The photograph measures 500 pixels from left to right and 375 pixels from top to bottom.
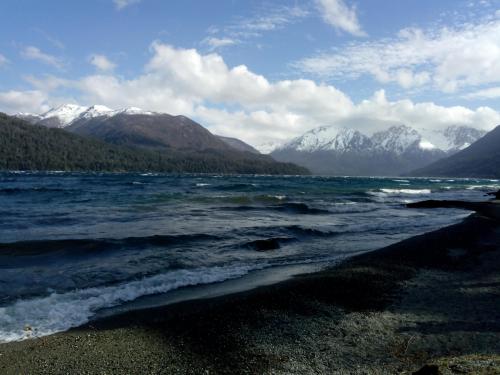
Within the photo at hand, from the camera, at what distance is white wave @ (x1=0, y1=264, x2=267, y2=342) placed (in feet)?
35.1

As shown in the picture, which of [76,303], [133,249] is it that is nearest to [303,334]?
[76,303]

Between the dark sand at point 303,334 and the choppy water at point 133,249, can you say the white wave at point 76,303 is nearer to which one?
the choppy water at point 133,249

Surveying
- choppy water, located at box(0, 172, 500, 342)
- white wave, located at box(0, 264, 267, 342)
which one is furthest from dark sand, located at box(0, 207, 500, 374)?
choppy water, located at box(0, 172, 500, 342)

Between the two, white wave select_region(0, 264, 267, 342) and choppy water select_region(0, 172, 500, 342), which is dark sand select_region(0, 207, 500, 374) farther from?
choppy water select_region(0, 172, 500, 342)

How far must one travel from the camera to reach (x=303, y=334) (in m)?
9.89

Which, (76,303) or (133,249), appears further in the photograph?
(133,249)

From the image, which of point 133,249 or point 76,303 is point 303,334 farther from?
point 133,249

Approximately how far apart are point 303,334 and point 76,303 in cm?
752

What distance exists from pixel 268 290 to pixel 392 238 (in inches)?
661

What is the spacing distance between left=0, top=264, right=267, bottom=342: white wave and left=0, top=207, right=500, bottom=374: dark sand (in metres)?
0.88

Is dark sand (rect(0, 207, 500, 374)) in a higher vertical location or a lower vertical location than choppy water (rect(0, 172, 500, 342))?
higher

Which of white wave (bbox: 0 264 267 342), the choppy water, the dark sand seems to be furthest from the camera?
the choppy water

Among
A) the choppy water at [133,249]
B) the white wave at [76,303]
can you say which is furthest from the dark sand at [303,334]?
the choppy water at [133,249]

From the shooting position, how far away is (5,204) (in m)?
45.6
